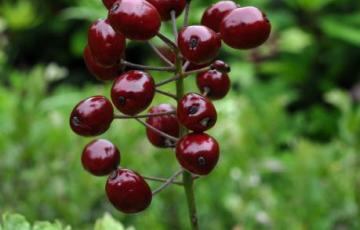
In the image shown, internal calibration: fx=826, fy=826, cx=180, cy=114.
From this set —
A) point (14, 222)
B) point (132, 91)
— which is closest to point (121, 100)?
point (132, 91)

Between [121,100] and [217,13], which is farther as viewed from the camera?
[217,13]

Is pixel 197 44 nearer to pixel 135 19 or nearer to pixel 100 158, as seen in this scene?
pixel 135 19

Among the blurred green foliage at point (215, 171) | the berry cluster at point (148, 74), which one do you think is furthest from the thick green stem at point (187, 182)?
the blurred green foliage at point (215, 171)

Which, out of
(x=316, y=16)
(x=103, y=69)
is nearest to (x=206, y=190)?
(x=103, y=69)

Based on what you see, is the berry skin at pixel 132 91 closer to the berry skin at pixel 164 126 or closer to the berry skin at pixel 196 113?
the berry skin at pixel 196 113

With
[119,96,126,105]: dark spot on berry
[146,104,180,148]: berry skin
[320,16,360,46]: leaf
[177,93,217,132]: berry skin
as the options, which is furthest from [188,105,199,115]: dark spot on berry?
[320,16,360,46]: leaf

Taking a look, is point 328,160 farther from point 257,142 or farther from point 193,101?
point 193,101
